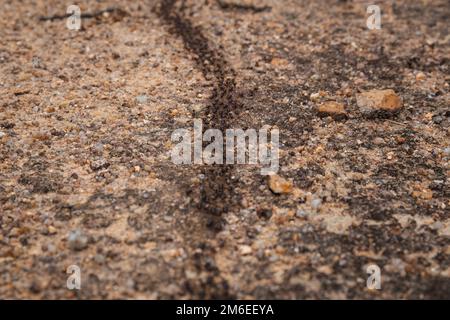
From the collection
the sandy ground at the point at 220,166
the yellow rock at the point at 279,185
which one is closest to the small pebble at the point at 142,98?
the sandy ground at the point at 220,166

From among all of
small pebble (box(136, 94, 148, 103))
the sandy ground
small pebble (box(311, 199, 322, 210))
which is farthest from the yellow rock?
small pebble (box(136, 94, 148, 103))

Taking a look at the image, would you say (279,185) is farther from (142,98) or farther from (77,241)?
(142,98)

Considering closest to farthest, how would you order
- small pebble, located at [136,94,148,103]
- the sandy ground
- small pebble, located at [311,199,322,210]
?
the sandy ground < small pebble, located at [311,199,322,210] < small pebble, located at [136,94,148,103]

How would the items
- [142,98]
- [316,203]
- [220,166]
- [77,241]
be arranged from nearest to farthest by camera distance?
[77,241] → [316,203] → [220,166] → [142,98]

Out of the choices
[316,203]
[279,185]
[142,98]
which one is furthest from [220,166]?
[142,98]

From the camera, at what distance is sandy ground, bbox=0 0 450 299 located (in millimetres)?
2549

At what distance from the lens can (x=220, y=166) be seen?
10.3 ft

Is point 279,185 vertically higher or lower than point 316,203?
higher

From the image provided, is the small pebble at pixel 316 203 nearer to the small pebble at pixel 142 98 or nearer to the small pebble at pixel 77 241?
the small pebble at pixel 77 241

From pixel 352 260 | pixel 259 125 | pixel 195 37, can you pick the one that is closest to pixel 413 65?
pixel 259 125

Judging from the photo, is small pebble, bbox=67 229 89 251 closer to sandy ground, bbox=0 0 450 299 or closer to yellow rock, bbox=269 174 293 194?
sandy ground, bbox=0 0 450 299

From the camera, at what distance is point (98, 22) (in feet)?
15.2

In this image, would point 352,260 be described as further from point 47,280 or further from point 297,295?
point 47,280

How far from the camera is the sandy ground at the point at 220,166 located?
255 centimetres
